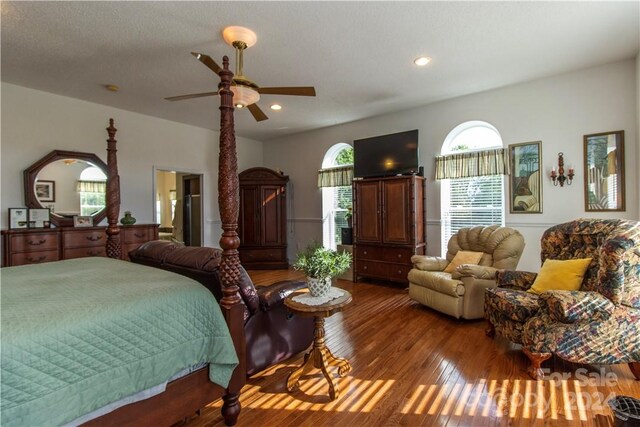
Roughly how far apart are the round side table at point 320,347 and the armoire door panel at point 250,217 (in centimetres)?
424

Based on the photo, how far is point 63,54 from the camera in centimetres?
325

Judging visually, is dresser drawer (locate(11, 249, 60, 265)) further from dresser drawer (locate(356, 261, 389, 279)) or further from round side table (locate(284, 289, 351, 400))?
dresser drawer (locate(356, 261, 389, 279))

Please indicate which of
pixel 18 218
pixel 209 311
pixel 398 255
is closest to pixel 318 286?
pixel 209 311

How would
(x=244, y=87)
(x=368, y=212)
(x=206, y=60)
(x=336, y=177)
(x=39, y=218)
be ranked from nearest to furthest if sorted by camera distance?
(x=206, y=60) < (x=244, y=87) < (x=39, y=218) < (x=368, y=212) < (x=336, y=177)

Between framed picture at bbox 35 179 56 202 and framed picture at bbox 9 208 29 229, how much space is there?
0.33 metres

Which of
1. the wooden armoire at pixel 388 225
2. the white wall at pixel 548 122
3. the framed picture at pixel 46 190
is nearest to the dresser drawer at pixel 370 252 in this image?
the wooden armoire at pixel 388 225

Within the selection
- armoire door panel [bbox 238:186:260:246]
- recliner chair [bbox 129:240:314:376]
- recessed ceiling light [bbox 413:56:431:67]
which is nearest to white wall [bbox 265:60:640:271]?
recessed ceiling light [bbox 413:56:431:67]

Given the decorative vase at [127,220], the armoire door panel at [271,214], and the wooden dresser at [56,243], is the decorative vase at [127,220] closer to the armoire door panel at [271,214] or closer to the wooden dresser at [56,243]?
the wooden dresser at [56,243]

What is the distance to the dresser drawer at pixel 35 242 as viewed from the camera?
370 cm

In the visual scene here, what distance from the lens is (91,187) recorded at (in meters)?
4.71

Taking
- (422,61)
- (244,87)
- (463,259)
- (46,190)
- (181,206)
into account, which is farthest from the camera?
(181,206)

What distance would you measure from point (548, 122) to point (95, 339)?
5067 mm

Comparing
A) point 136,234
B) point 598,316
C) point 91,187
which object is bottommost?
point 598,316

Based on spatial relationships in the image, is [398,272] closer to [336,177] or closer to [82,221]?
[336,177]
